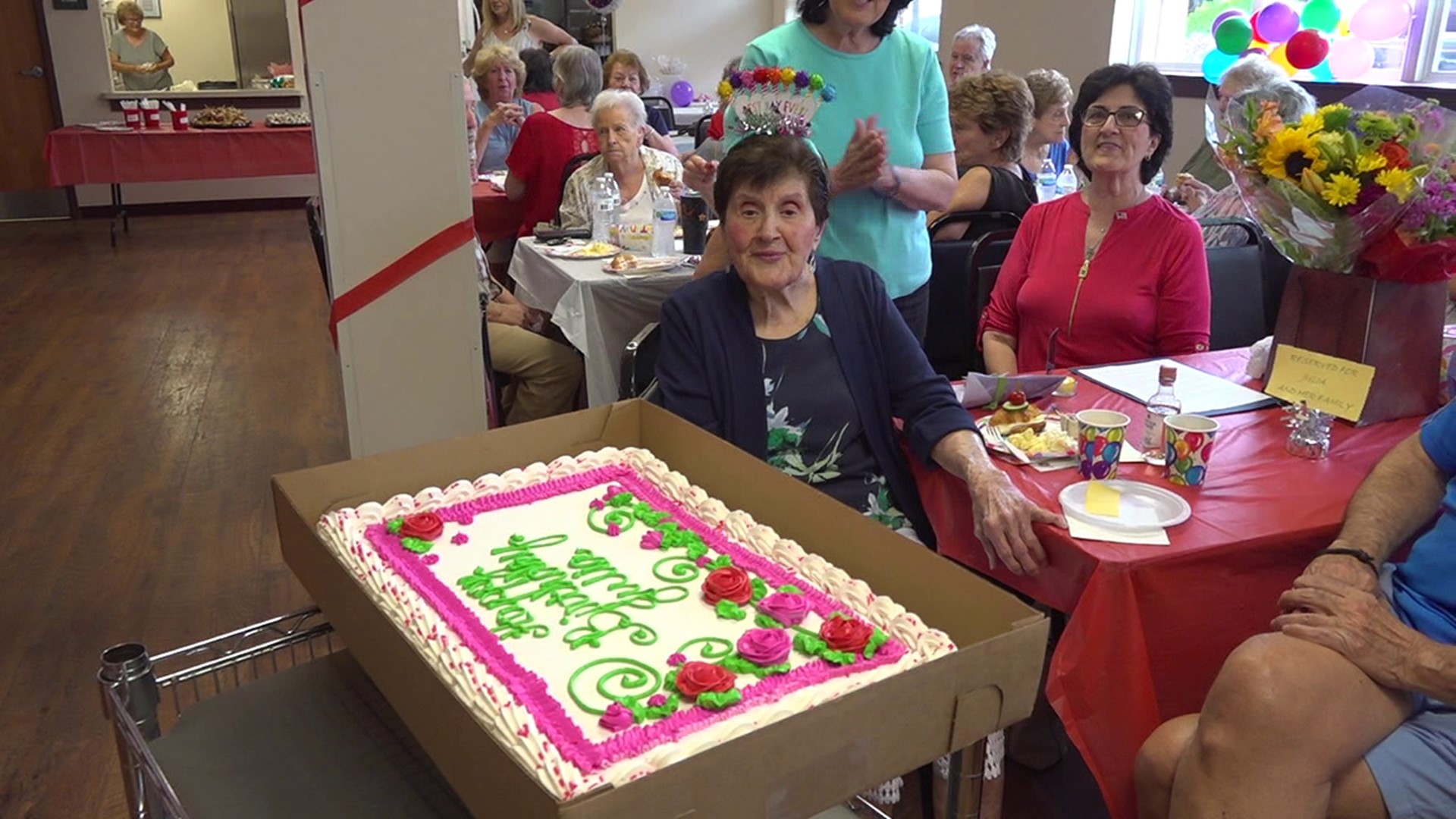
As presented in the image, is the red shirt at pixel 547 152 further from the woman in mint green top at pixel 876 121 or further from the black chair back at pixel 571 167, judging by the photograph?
the woman in mint green top at pixel 876 121

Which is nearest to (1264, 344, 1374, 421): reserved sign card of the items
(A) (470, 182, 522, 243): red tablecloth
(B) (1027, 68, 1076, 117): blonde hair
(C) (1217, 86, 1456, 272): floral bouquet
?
(C) (1217, 86, 1456, 272): floral bouquet

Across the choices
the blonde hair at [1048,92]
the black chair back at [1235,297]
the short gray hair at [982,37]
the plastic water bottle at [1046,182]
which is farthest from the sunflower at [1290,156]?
the short gray hair at [982,37]

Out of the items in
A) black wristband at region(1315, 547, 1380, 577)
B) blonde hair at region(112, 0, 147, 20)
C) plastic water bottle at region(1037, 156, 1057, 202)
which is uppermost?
blonde hair at region(112, 0, 147, 20)

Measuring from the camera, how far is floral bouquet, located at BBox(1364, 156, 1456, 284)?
1730 millimetres

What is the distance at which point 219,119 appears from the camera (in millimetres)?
8359

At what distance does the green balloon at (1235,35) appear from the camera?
5.28 m

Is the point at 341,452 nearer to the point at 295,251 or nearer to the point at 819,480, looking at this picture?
the point at 819,480

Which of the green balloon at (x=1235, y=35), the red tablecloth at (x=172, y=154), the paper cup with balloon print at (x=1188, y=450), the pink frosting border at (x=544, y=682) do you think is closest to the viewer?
the pink frosting border at (x=544, y=682)

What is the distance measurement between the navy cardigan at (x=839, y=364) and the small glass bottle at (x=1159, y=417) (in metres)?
0.29

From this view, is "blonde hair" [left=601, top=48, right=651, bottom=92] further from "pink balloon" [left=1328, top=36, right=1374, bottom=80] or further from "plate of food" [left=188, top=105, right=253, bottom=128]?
"plate of food" [left=188, top=105, right=253, bottom=128]

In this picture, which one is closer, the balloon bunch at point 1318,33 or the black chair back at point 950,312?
the black chair back at point 950,312

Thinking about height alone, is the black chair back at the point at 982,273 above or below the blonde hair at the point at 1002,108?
below

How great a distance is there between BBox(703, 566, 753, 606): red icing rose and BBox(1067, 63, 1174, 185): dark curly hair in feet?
5.28

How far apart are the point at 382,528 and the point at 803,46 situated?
4.88 feet
